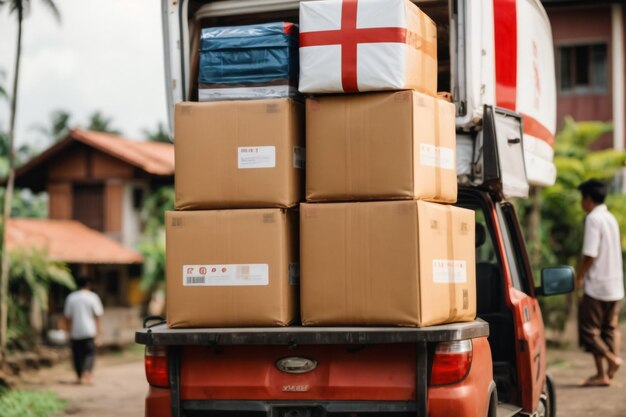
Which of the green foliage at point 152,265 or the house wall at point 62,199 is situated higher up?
the house wall at point 62,199

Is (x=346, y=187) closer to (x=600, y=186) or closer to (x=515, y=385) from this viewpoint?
(x=515, y=385)

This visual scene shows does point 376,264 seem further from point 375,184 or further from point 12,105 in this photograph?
point 12,105

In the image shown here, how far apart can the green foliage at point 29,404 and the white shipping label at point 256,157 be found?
21.6ft

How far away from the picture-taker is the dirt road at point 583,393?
28.8ft

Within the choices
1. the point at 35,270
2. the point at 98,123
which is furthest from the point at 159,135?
the point at 35,270

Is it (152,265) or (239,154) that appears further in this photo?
(152,265)

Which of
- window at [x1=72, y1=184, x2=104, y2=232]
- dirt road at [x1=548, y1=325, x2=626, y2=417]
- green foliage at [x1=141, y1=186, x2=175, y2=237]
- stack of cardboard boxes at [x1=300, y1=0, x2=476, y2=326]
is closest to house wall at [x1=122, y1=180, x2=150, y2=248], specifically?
green foliage at [x1=141, y1=186, x2=175, y2=237]

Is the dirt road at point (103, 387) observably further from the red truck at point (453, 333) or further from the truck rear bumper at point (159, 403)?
the truck rear bumper at point (159, 403)

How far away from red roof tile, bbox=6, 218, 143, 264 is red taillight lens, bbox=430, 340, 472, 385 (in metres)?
17.2

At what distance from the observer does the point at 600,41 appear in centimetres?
2486

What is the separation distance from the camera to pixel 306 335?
188 inches

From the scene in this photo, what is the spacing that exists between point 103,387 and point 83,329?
112cm

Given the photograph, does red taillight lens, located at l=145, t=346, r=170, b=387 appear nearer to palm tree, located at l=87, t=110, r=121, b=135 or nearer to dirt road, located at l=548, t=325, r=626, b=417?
dirt road, located at l=548, t=325, r=626, b=417

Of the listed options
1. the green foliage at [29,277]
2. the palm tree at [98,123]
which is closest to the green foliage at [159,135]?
the palm tree at [98,123]
